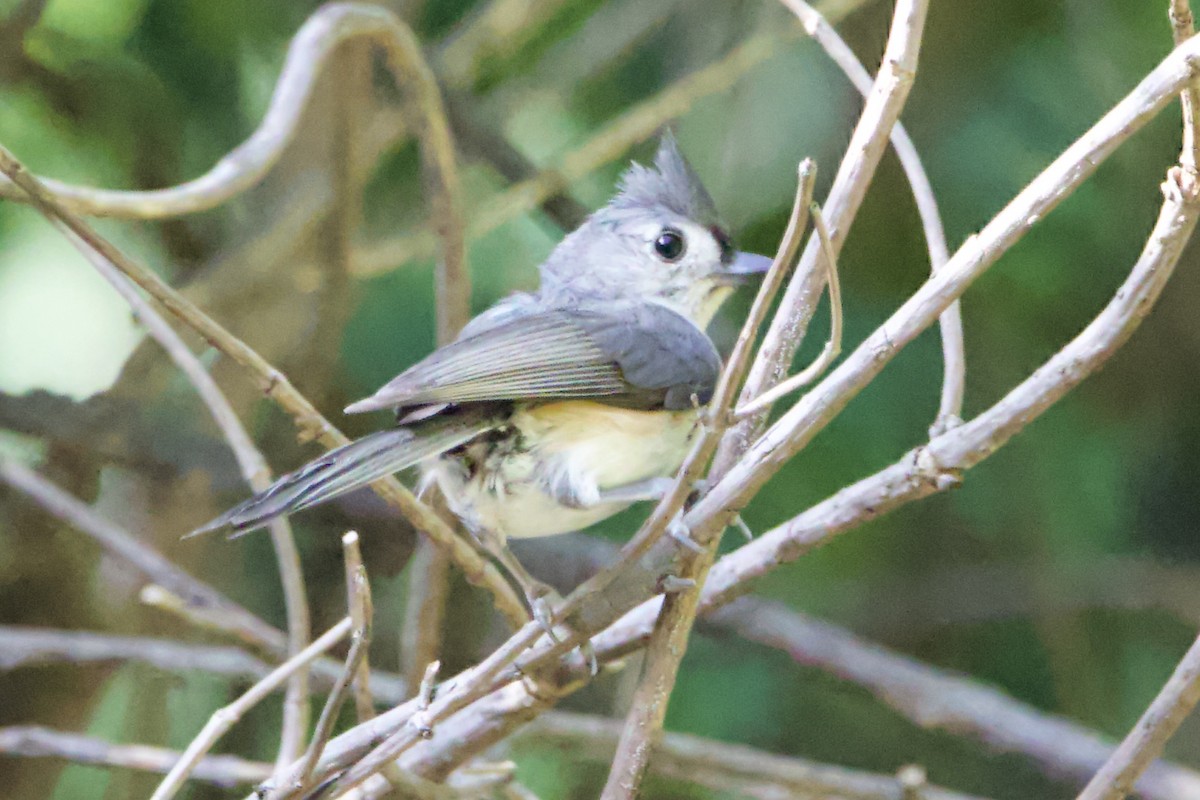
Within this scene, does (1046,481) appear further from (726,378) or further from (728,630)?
(726,378)

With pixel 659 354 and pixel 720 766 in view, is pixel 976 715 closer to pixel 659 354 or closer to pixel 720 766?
pixel 720 766

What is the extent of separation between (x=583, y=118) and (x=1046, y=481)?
1213 millimetres

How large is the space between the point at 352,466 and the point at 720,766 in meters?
0.99

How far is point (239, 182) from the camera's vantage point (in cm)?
172

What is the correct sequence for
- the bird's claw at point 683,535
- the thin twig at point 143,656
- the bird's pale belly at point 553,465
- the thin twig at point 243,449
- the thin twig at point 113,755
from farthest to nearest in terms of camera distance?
the thin twig at point 143,656 → the thin twig at point 113,755 → the thin twig at point 243,449 → the bird's pale belly at point 553,465 → the bird's claw at point 683,535

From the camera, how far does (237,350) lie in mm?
1311

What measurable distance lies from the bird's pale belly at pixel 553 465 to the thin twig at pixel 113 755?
0.60 meters

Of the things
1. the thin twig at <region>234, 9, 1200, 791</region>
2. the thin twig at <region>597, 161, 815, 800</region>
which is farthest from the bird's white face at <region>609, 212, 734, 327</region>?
the thin twig at <region>597, 161, 815, 800</region>

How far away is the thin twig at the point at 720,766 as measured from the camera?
1.98 metres

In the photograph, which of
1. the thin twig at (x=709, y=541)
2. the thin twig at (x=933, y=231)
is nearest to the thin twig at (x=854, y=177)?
the thin twig at (x=709, y=541)

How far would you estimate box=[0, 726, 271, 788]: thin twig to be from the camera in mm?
1888

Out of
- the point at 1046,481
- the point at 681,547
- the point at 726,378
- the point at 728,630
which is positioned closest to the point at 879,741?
the point at 728,630


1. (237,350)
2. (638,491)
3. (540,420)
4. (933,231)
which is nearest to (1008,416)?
(933,231)

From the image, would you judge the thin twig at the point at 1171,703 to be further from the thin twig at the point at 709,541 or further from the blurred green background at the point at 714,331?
the blurred green background at the point at 714,331
